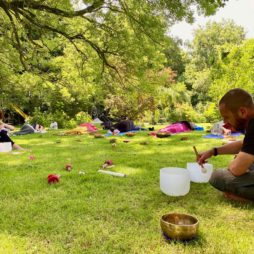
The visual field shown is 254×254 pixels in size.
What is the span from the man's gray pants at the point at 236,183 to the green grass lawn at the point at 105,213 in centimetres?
13

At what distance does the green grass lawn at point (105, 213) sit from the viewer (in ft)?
7.18

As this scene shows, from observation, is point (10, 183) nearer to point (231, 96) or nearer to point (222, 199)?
point (222, 199)

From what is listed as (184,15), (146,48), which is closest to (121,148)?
(146,48)

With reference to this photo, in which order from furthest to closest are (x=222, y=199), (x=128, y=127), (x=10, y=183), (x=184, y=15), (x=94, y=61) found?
1. (x=128, y=127)
2. (x=94, y=61)
3. (x=184, y=15)
4. (x=10, y=183)
5. (x=222, y=199)

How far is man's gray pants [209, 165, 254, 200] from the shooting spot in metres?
2.83

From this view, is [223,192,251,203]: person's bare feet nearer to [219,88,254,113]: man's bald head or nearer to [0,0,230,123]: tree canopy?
[219,88,254,113]: man's bald head

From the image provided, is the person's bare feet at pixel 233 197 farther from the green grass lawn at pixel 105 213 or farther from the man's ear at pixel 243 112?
the man's ear at pixel 243 112

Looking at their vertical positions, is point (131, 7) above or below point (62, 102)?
above

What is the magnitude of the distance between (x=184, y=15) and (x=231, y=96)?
3.73 metres

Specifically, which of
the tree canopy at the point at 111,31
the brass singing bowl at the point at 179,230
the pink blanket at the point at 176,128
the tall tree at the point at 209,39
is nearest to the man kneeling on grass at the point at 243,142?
the brass singing bowl at the point at 179,230

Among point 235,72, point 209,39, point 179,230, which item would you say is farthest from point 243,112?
point 209,39

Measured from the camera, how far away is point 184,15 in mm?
5918

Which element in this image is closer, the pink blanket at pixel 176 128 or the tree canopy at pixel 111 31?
the tree canopy at pixel 111 31

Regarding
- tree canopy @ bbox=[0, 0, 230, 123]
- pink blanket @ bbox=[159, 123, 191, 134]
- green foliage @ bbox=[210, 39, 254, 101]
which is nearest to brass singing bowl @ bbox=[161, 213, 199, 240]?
tree canopy @ bbox=[0, 0, 230, 123]
